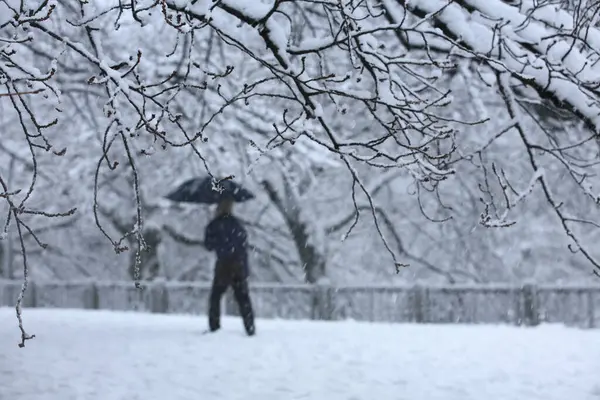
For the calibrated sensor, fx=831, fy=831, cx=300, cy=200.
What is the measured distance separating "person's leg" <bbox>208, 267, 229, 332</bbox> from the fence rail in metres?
5.88

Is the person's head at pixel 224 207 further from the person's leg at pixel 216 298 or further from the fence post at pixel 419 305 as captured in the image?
the fence post at pixel 419 305

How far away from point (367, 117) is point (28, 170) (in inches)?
396

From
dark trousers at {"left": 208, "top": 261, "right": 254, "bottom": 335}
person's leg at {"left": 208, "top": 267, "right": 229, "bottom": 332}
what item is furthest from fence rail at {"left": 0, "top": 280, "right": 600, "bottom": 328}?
dark trousers at {"left": 208, "top": 261, "right": 254, "bottom": 335}

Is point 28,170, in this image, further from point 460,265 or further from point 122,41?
point 460,265

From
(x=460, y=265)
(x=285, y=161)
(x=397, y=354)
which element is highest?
(x=285, y=161)

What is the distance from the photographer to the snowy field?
276 inches

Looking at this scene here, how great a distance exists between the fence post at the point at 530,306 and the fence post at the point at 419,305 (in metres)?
1.84

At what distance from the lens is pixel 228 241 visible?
10453 mm

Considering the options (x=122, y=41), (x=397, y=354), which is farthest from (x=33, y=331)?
(x=122, y=41)

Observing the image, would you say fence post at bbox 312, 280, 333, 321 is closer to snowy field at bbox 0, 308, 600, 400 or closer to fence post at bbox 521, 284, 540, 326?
fence post at bbox 521, 284, 540, 326

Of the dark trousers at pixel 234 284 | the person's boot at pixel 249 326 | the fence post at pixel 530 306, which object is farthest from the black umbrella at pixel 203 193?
the fence post at pixel 530 306

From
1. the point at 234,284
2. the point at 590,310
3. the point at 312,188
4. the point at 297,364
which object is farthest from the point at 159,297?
the point at 297,364

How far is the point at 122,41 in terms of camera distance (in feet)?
51.2

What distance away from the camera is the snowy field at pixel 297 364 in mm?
7008
